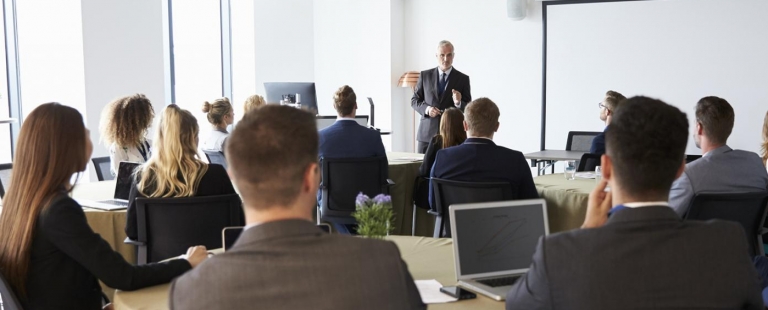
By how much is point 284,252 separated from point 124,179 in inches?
109

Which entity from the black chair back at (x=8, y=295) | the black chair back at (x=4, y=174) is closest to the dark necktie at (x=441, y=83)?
the black chair back at (x=4, y=174)

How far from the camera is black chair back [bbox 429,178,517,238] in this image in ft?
13.6

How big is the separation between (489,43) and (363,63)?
1.77 m

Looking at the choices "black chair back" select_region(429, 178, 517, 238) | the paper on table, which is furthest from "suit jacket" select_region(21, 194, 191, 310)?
"black chair back" select_region(429, 178, 517, 238)

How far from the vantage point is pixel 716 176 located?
370cm

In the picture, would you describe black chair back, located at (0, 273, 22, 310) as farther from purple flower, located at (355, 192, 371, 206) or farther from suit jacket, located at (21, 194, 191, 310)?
purple flower, located at (355, 192, 371, 206)

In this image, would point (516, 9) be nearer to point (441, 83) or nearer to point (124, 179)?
point (441, 83)

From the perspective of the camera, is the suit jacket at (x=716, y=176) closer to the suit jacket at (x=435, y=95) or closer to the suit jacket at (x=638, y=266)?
the suit jacket at (x=638, y=266)

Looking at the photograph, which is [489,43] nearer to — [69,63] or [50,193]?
[69,63]

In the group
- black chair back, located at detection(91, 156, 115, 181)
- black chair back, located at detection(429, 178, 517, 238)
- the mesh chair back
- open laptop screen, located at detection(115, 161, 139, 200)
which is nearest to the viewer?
open laptop screen, located at detection(115, 161, 139, 200)

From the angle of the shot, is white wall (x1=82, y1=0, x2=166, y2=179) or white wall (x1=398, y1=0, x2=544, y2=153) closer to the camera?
white wall (x1=82, y1=0, x2=166, y2=179)

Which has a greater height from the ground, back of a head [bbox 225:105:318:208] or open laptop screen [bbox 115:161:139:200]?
back of a head [bbox 225:105:318:208]

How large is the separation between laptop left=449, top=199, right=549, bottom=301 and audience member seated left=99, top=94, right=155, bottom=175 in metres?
2.87

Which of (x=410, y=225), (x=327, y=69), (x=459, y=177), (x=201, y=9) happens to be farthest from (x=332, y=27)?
(x=459, y=177)
